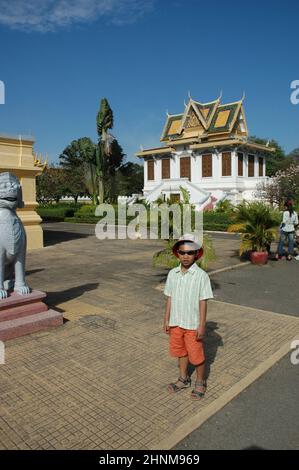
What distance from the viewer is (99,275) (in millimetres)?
9711

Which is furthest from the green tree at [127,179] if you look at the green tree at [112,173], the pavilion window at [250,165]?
the pavilion window at [250,165]

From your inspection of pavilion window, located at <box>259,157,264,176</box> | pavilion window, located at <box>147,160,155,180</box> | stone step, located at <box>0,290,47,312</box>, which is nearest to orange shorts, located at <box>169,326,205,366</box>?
stone step, located at <box>0,290,47,312</box>

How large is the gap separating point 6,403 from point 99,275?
617 centimetres

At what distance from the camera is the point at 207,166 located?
32.0 m

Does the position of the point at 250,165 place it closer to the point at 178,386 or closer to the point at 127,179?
the point at 127,179

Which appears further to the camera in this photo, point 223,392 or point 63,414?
point 223,392

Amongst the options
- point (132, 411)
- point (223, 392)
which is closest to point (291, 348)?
point (223, 392)

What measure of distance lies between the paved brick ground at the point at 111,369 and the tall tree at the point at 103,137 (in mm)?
25559

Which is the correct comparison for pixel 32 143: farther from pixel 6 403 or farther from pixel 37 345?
pixel 6 403

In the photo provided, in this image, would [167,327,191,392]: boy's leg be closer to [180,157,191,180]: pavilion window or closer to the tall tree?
the tall tree

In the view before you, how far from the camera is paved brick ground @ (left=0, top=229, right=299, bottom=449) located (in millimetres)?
3137

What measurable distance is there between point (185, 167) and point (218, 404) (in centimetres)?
3129

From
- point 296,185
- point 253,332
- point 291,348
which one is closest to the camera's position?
point 291,348

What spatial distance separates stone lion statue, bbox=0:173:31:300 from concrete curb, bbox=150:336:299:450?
3.38 metres
